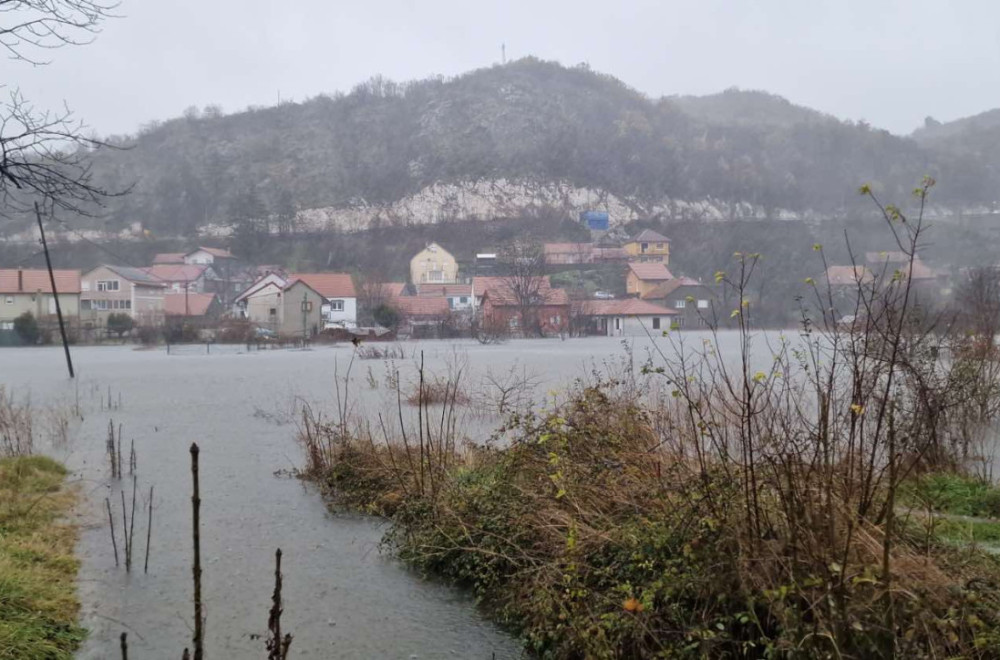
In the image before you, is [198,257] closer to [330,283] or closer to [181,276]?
[181,276]

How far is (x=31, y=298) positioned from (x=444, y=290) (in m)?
17.2

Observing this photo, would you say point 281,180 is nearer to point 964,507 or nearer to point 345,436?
point 345,436

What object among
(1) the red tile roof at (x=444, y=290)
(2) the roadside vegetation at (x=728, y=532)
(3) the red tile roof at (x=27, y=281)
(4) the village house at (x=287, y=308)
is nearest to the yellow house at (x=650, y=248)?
(1) the red tile roof at (x=444, y=290)

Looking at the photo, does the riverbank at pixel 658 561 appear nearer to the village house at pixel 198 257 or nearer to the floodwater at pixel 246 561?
the floodwater at pixel 246 561

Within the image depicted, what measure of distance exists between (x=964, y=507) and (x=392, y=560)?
429cm

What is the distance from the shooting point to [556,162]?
6456 cm

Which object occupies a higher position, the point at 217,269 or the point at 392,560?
the point at 217,269

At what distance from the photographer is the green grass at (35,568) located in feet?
12.8

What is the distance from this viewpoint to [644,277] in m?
33.4

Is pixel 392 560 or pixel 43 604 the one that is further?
pixel 392 560

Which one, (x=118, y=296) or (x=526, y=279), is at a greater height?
(x=526, y=279)

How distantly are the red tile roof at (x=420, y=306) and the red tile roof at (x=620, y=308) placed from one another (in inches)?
231

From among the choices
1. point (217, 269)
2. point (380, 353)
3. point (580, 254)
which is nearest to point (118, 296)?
point (217, 269)

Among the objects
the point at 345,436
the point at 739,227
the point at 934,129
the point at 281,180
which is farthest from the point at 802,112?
the point at 345,436
